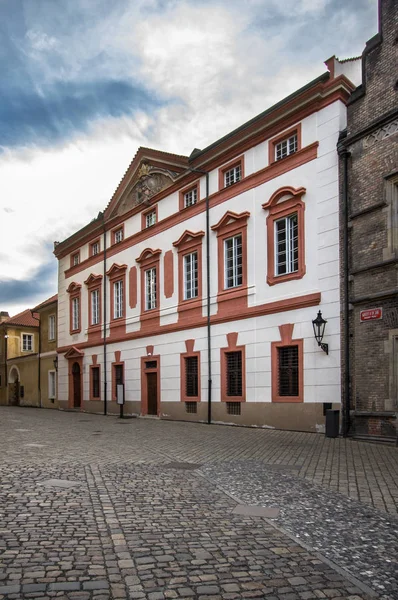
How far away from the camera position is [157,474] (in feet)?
31.4

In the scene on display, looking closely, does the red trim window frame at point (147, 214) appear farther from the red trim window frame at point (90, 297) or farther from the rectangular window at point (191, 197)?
the red trim window frame at point (90, 297)

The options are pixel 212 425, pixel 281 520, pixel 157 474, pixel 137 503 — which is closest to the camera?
pixel 281 520

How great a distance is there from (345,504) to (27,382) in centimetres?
3878

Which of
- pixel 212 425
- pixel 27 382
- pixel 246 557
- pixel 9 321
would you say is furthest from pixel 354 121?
pixel 9 321

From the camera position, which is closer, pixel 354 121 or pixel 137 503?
pixel 137 503

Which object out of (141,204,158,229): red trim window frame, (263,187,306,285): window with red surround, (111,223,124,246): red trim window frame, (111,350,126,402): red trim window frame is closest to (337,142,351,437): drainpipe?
(263,187,306,285): window with red surround

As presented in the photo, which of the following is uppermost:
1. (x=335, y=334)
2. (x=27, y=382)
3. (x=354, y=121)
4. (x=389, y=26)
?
(x=389, y=26)

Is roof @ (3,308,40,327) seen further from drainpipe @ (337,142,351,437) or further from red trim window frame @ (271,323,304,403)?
drainpipe @ (337,142,351,437)

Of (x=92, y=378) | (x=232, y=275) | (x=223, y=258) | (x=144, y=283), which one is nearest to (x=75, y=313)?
(x=92, y=378)

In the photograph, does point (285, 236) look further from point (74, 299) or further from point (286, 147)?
point (74, 299)

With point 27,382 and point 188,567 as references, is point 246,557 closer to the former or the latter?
point 188,567

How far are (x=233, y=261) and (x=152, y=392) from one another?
807 cm

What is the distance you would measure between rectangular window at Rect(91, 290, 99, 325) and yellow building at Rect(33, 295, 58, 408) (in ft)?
21.2

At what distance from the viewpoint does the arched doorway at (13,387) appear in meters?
Answer: 46.2
